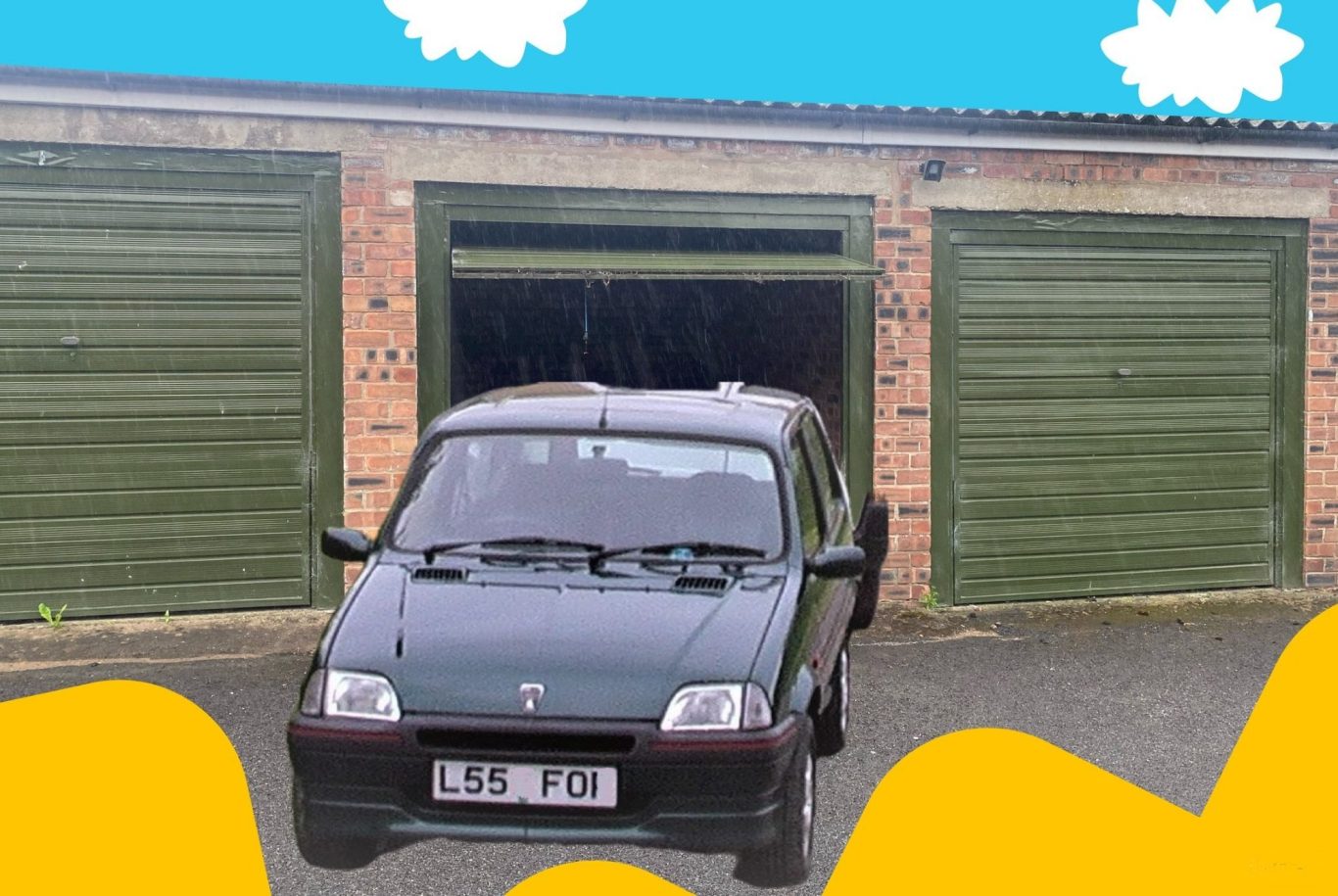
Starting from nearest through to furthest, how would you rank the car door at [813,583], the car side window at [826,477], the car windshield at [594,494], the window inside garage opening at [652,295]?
the car door at [813,583]
the car windshield at [594,494]
the car side window at [826,477]
the window inside garage opening at [652,295]

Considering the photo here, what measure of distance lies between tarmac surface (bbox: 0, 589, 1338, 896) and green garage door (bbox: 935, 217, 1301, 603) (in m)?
0.36

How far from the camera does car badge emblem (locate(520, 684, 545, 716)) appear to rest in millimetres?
4094

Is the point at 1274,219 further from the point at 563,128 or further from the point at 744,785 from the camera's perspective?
the point at 744,785

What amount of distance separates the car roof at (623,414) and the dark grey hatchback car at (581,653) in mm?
21

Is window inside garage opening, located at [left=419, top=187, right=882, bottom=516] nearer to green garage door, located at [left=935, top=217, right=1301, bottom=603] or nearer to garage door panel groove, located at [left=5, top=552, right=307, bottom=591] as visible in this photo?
green garage door, located at [left=935, top=217, right=1301, bottom=603]

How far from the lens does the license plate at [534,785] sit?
405 centimetres

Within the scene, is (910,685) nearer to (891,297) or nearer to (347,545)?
(891,297)

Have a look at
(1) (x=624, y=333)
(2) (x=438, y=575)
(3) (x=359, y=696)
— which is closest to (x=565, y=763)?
(3) (x=359, y=696)

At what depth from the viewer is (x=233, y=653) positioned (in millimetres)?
8148

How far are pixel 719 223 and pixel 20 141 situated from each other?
15.2 feet

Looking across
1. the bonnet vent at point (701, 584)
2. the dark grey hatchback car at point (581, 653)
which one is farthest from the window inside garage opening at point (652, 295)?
the bonnet vent at point (701, 584)

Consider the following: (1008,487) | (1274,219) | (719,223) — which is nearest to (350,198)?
(719,223)

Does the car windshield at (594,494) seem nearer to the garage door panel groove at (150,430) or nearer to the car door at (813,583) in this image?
the car door at (813,583)

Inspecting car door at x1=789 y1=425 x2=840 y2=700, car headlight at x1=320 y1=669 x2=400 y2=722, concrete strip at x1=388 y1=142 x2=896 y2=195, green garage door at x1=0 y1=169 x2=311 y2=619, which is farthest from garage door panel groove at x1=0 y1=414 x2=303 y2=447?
car headlight at x1=320 y1=669 x2=400 y2=722
